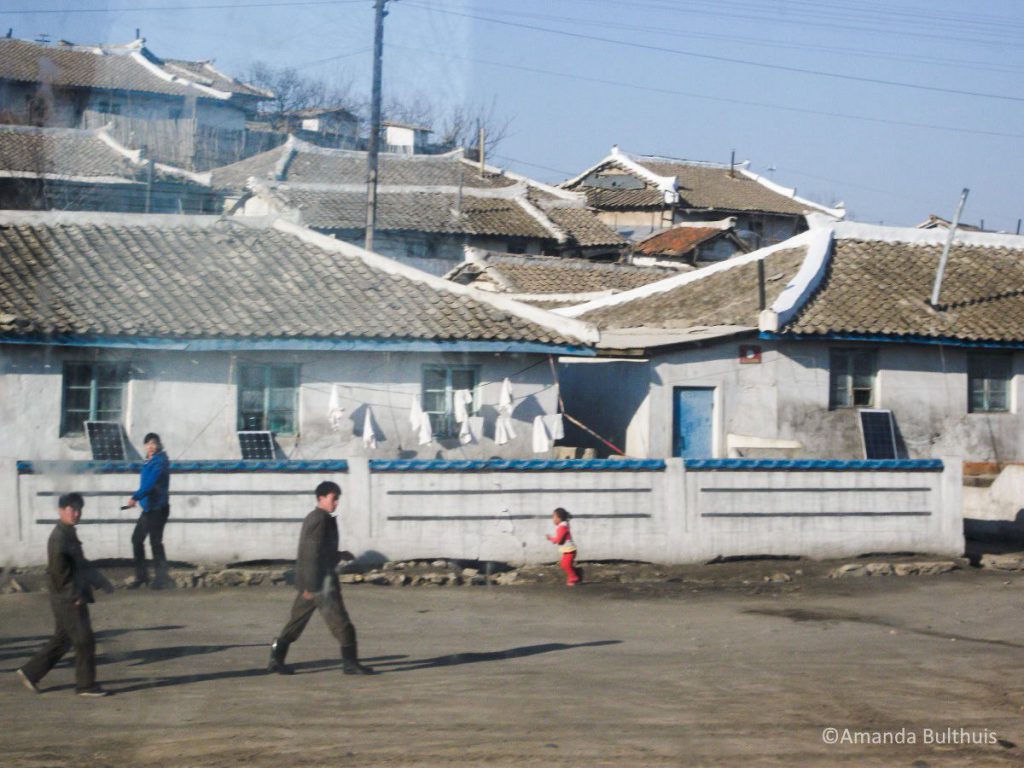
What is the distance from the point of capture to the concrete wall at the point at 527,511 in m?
13.8

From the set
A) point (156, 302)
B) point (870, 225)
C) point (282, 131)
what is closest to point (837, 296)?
point (870, 225)

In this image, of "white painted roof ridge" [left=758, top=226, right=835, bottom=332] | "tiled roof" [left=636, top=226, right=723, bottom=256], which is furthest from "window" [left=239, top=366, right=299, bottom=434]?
"tiled roof" [left=636, top=226, right=723, bottom=256]

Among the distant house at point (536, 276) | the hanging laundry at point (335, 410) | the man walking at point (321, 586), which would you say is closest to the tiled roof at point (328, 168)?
the distant house at point (536, 276)

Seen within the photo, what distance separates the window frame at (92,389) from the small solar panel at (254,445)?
173cm

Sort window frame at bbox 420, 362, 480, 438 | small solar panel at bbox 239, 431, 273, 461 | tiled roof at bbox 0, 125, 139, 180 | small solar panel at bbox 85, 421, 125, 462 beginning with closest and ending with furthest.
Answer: small solar panel at bbox 85, 421, 125, 462 → small solar panel at bbox 239, 431, 273, 461 → window frame at bbox 420, 362, 480, 438 → tiled roof at bbox 0, 125, 139, 180

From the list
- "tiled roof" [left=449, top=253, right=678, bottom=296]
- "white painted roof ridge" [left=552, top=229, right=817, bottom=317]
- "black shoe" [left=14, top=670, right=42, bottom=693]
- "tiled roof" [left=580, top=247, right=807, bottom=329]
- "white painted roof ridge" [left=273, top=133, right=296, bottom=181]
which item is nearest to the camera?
"black shoe" [left=14, top=670, right=42, bottom=693]

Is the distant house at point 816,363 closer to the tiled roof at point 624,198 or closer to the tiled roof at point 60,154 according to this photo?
the tiled roof at point 60,154

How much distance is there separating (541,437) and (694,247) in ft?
71.6

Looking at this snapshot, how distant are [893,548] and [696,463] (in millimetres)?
2980

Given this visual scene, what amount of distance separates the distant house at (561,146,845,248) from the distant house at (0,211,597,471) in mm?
27059

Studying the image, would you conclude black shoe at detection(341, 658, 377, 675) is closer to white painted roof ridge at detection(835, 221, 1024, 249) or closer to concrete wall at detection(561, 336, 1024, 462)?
concrete wall at detection(561, 336, 1024, 462)

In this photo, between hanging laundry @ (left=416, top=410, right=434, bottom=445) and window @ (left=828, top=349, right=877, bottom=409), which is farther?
window @ (left=828, top=349, right=877, bottom=409)

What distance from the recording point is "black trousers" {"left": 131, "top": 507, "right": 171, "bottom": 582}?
13365 millimetres

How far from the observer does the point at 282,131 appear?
3117 centimetres
